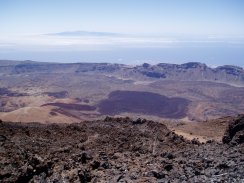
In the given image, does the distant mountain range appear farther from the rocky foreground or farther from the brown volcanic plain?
the rocky foreground

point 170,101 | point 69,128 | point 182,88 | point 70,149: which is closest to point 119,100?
point 170,101

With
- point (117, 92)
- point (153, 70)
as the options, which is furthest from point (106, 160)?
point (153, 70)

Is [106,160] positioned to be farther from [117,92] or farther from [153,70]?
[153,70]

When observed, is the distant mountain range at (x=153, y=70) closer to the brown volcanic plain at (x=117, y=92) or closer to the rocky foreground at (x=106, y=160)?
the brown volcanic plain at (x=117, y=92)

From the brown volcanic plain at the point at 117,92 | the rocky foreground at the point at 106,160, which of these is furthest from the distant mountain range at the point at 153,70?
the rocky foreground at the point at 106,160

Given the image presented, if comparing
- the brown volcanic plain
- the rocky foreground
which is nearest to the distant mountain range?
the brown volcanic plain

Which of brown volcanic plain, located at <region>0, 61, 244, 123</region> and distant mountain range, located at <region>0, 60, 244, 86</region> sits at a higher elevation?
distant mountain range, located at <region>0, 60, 244, 86</region>
